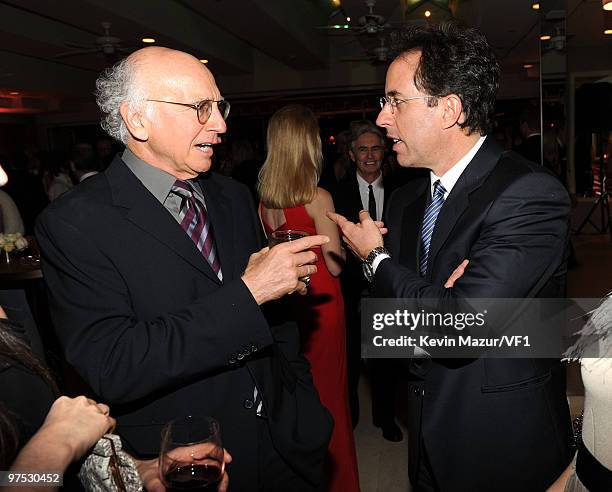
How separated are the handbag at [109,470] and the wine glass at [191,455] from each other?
0.43 ft

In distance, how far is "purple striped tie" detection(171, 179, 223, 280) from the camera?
1.64m

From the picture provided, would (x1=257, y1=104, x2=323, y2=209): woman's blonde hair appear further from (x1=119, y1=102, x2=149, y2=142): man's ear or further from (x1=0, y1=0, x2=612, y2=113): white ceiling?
(x1=0, y1=0, x2=612, y2=113): white ceiling

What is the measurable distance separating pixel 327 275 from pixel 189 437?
6.93 feet

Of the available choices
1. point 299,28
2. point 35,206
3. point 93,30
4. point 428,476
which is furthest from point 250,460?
point 299,28

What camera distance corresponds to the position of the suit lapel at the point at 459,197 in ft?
5.55

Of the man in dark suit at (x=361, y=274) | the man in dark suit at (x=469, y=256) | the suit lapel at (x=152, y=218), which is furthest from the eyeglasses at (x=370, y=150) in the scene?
the suit lapel at (x=152, y=218)

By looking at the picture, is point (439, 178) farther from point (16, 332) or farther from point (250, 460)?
point (16, 332)

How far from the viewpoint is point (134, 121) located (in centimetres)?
159

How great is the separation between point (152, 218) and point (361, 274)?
2.27m

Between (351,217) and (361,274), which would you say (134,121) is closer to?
(351,217)

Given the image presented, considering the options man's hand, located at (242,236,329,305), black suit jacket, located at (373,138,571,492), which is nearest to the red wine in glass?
man's hand, located at (242,236,329,305)

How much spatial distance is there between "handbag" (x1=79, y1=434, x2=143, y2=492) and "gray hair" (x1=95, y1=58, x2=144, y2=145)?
2.92 ft

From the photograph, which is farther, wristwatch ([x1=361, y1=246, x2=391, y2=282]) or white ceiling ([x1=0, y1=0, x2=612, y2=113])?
white ceiling ([x1=0, y1=0, x2=612, y2=113])

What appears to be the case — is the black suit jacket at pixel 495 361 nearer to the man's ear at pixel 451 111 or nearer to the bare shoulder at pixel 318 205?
the man's ear at pixel 451 111
